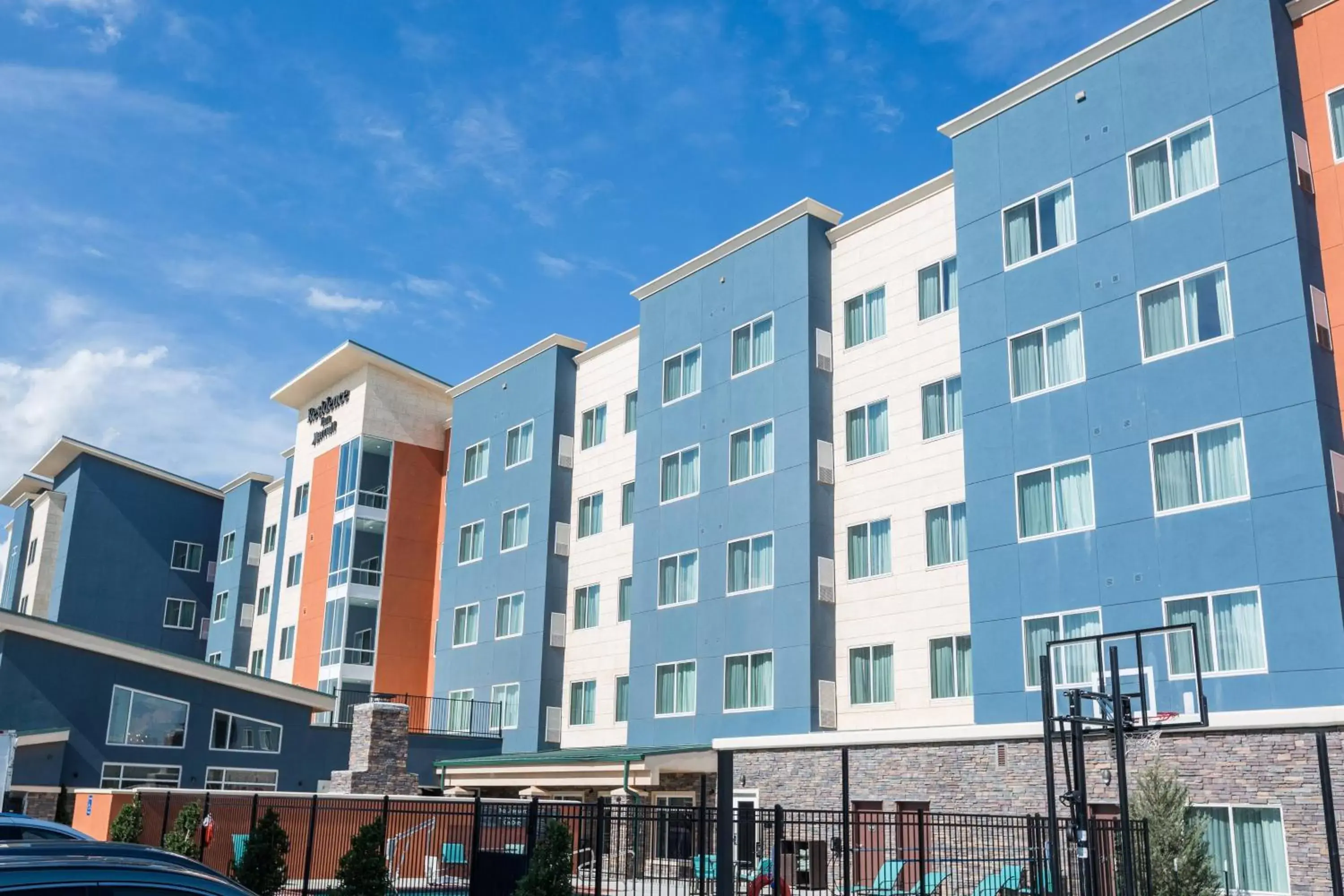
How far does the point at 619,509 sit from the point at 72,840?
33963 millimetres

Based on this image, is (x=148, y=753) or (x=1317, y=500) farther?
(x=148, y=753)

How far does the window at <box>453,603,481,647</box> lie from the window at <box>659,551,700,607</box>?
34.9 feet

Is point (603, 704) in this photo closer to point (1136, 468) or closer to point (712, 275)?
point (712, 275)

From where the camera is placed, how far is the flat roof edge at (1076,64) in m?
24.8

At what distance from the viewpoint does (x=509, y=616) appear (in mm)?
42438

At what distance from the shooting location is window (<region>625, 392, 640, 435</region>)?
131 feet

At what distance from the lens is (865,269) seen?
32.0 metres

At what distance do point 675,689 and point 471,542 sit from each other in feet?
44.4

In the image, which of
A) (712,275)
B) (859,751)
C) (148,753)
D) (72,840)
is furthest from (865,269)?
(72,840)

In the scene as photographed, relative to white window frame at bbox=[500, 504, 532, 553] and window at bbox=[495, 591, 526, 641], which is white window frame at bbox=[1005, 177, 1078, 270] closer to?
white window frame at bbox=[500, 504, 532, 553]

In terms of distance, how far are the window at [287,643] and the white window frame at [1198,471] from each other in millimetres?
37011

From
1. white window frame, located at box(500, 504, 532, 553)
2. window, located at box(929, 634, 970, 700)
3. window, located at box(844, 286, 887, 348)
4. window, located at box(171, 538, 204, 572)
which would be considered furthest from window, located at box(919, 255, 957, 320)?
window, located at box(171, 538, 204, 572)

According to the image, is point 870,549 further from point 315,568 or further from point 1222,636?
point 315,568

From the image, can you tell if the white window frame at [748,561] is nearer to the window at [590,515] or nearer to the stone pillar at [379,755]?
the window at [590,515]
